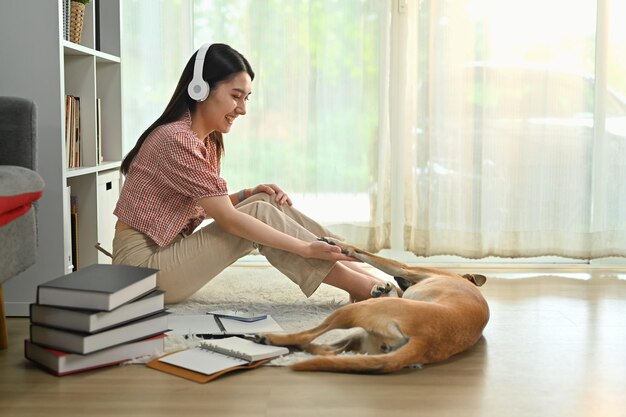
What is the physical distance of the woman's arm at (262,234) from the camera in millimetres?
2641

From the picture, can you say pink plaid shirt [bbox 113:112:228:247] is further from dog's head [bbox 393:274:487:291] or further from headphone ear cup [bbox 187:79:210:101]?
dog's head [bbox 393:274:487:291]

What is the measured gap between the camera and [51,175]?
275 cm

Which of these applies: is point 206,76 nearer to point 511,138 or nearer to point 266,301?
point 266,301

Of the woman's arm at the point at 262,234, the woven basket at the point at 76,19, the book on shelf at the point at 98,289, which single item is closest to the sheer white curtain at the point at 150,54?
the woven basket at the point at 76,19

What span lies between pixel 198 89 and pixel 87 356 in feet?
3.50

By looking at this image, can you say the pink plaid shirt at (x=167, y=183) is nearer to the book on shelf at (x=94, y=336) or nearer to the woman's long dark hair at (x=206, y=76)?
the woman's long dark hair at (x=206, y=76)

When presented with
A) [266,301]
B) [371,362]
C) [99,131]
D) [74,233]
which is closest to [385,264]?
[266,301]

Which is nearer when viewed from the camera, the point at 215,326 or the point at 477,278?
the point at 215,326

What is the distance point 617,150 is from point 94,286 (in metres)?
2.70

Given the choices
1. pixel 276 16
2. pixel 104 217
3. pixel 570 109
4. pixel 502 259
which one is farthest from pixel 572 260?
pixel 104 217

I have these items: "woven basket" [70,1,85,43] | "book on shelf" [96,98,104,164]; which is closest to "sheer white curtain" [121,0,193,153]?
"book on shelf" [96,98,104,164]

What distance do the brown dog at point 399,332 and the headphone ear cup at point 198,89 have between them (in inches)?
36.3

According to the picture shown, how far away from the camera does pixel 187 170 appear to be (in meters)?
2.66

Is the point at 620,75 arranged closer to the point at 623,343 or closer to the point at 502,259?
the point at 502,259
